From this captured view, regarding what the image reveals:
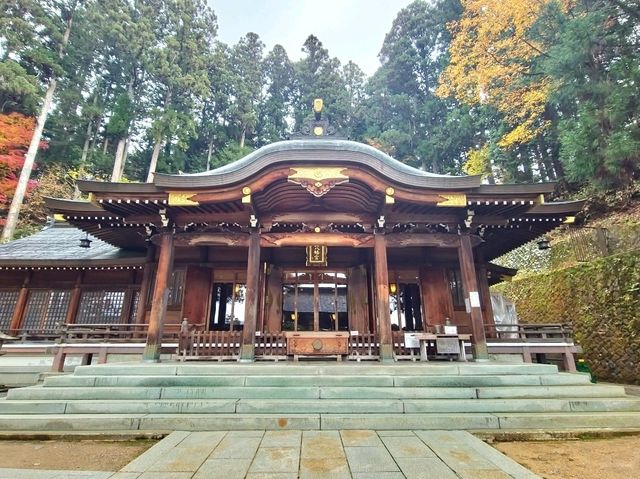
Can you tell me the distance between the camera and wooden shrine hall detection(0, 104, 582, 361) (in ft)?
25.7

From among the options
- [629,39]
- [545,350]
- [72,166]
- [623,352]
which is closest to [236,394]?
[545,350]

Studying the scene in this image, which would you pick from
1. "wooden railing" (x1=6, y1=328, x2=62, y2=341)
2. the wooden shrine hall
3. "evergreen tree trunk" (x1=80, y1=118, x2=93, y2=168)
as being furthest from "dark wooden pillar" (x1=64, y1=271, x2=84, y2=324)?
"evergreen tree trunk" (x1=80, y1=118, x2=93, y2=168)

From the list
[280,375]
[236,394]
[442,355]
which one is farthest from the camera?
[442,355]

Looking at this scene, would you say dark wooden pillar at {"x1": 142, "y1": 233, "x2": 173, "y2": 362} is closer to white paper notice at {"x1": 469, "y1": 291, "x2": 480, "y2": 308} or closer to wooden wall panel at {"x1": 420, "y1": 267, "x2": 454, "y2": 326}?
Answer: wooden wall panel at {"x1": 420, "y1": 267, "x2": 454, "y2": 326}

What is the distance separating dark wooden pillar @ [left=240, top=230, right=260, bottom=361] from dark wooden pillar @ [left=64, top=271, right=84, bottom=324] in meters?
7.46

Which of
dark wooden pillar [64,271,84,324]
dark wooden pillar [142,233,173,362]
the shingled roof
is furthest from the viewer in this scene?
dark wooden pillar [64,271,84,324]

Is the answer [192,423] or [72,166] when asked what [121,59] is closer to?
[72,166]

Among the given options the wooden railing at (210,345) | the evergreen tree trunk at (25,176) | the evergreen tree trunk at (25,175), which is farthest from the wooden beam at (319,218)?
the evergreen tree trunk at (25,175)

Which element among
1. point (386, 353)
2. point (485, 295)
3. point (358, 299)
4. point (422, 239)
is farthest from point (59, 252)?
point (485, 295)

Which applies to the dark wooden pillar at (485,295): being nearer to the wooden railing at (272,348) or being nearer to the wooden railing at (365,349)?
the wooden railing at (365,349)

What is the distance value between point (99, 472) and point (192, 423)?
4.83 feet

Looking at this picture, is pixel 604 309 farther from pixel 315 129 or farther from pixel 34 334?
pixel 34 334

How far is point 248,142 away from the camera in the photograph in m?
34.4

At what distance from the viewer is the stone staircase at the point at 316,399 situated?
474cm
